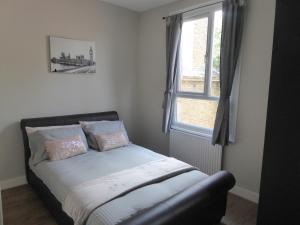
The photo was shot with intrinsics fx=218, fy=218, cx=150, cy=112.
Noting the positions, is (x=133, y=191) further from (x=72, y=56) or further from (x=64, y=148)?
(x=72, y=56)

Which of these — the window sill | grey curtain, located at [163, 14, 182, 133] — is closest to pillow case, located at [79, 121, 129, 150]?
grey curtain, located at [163, 14, 182, 133]

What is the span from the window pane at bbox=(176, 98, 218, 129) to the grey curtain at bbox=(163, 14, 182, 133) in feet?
0.58

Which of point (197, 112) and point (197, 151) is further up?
point (197, 112)

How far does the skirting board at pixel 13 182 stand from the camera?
9.20 ft

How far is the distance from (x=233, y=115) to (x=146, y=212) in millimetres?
1771

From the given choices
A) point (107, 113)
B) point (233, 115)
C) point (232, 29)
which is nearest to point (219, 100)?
point (233, 115)

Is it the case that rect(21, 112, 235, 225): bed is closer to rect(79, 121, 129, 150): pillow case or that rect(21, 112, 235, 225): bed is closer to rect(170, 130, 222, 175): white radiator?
rect(79, 121, 129, 150): pillow case

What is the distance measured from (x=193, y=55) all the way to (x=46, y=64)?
2065mm

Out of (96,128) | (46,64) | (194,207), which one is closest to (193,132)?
(96,128)

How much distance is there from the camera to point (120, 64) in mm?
3725

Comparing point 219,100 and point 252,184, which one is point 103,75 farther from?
point 252,184

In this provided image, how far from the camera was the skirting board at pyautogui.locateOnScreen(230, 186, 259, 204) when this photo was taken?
2.60 meters

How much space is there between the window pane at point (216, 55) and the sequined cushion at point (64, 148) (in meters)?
1.89

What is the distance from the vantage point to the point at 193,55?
3184 mm
